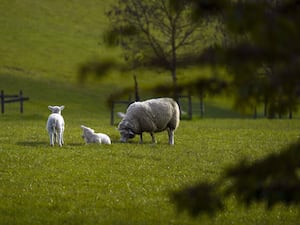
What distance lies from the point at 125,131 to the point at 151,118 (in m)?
1.33

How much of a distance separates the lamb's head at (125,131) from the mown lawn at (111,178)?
882mm

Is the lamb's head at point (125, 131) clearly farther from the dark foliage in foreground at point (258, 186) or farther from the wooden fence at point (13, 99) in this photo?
the wooden fence at point (13, 99)

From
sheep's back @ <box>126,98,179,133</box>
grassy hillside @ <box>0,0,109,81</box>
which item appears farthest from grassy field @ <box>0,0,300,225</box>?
grassy hillside @ <box>0,0,109,81</box>

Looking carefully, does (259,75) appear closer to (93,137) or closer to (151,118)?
(93,137)

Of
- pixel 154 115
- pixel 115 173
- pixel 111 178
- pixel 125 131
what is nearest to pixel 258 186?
pixel 111 178

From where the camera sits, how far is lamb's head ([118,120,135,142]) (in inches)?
1048

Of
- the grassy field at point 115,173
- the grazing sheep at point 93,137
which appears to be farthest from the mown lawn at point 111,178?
the grazing sheep at point 93,137

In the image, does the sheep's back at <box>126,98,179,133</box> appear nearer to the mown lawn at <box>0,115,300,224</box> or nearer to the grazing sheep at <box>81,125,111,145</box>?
the mown lawn at <box>0,115,300,224</box>

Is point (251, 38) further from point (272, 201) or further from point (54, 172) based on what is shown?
point (54, 172)

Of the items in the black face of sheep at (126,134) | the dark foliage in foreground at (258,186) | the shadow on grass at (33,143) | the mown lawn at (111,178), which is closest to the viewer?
the dark foliage in foreground at (258,186)

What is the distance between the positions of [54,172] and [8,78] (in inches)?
2020

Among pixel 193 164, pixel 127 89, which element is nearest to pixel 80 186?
pixel 193 164

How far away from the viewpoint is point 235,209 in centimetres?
1362

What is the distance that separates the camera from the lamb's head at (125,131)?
2662 centimetres
